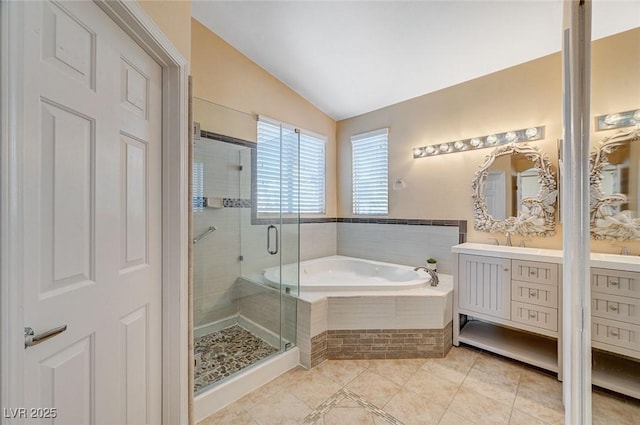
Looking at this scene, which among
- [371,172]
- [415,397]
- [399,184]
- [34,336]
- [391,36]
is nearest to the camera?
[34,336]

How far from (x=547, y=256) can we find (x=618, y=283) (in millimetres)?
493

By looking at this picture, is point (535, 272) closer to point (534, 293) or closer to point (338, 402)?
point (534, 293)

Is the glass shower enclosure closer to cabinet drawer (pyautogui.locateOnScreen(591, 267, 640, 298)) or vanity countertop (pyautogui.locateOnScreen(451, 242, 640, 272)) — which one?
vanity countertop (pyautogui.locateOnScreen(451, 242, 640, 272))

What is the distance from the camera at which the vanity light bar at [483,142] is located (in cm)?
245

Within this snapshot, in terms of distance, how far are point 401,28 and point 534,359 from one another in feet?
9.55

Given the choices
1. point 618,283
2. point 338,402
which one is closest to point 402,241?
point 618,283

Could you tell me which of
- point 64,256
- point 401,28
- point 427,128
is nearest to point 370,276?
point 427,128

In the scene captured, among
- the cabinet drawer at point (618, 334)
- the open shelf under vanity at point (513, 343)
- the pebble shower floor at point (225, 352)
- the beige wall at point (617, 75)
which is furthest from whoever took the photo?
the open shelf under vanity at point (513, 343)

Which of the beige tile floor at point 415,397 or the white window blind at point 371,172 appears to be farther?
the white window blind at point 371,172

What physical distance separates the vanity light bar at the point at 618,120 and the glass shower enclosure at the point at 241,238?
244 cm

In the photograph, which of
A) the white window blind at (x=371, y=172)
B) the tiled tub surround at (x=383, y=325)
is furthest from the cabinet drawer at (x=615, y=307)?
the white window blind at (x=371, y=172)

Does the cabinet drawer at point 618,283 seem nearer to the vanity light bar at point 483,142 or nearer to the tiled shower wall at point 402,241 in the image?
the tiled shower wall at point 402,241

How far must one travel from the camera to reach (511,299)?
85.5 inches

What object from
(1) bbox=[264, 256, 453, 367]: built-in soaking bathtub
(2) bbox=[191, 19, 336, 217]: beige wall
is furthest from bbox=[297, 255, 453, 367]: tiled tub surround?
(2) bbox=[191, 19, 336, 217]: beige wall
